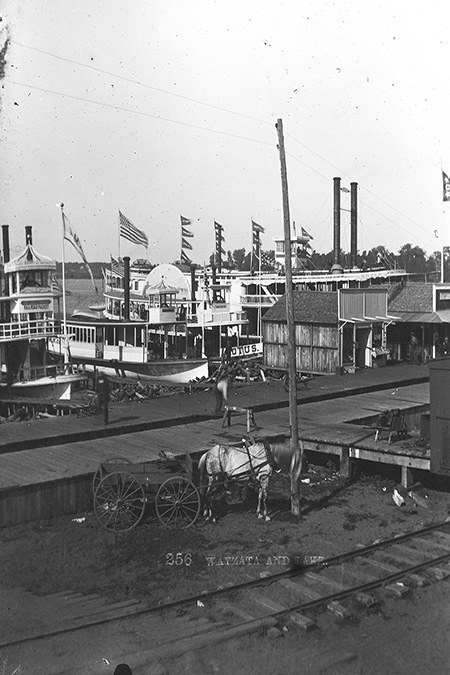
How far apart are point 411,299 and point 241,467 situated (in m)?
26.8

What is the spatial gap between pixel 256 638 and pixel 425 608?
267 centimetres

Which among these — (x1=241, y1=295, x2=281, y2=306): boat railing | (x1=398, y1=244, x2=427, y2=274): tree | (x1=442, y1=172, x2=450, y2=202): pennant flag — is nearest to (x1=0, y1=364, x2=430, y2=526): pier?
(x1=442, y1=172, x2=450, y2=202): pennant flag

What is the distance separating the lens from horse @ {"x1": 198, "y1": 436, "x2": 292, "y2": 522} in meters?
13.6

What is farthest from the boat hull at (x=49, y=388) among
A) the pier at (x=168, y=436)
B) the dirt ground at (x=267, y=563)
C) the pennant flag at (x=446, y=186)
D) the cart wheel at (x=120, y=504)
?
the pennant flag at (x=446, y=186)

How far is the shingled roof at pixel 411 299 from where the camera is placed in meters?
37.6

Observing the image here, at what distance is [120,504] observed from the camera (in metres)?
13.0

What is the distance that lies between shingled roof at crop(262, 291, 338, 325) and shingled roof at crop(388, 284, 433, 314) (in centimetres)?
686

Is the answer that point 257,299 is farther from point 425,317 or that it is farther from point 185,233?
point 425,317

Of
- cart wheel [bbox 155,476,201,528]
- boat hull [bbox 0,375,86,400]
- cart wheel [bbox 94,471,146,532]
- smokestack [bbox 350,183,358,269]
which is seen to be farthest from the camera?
smokestack [bbox 350,183,358,269]

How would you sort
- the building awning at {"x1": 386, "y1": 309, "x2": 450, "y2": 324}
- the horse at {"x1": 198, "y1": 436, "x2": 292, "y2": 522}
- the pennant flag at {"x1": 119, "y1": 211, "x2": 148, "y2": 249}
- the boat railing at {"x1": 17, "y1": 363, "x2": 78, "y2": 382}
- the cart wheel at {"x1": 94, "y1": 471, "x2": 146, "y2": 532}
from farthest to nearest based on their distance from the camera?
the pennant flag at {"x1": 119, "y1": 211, "x2": 148, "y2": 249} → the building awning at {"x1": 386, "y1": 309, "x2": 450, "y2": 324} → the boat railing at {"x1": 17, "y1": 363, "x2": 78, "y2": 382} → the horse at {"x1": 198, "y1": 436, "x2": 292, "y2": 522} → the cart wheel at {"x1": 94, "y1": 471, "x2": 146, "y2": 532}

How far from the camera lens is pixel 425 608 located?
33.2ft

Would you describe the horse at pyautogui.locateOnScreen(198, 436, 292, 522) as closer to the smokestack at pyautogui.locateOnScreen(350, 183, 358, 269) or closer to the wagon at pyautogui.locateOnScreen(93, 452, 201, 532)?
the wagon at pyautogui.locateOnScreen(93, 452, 201, 532)

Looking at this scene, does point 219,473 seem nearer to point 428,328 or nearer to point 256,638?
point 256,638

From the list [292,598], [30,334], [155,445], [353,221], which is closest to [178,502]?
[292,598]
